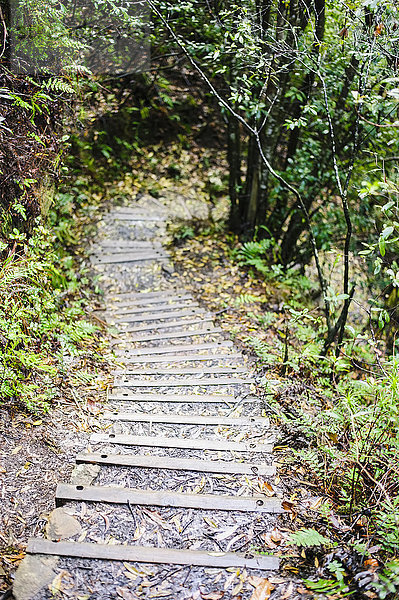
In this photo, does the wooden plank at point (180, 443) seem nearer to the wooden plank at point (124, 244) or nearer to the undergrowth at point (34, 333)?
the undergrowth at point (34, 333)

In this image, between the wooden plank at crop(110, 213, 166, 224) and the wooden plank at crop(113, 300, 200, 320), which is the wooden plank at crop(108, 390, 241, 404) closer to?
the wooden plank at crop(113, 300, 200, 320)

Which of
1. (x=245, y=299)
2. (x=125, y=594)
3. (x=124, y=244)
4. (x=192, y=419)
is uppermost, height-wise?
(x=124, y=244)

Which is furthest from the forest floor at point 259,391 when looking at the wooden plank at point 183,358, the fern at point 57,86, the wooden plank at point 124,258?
the fern at point 57,86

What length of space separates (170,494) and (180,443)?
58cm

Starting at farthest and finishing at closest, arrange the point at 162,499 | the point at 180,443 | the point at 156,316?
the point at 156,316, the point at 180,443, the point at 162,499

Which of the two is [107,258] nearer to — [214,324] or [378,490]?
[214,324]

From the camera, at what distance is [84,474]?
2.86 meters

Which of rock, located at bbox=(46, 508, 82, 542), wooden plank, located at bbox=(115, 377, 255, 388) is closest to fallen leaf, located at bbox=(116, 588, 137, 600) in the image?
rock, located at bbox=(46, 508, 82, 542)

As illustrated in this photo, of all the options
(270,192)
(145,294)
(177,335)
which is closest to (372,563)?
(177,335)

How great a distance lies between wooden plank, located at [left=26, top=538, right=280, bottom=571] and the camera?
2.21m

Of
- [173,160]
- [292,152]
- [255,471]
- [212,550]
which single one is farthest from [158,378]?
[173,160]

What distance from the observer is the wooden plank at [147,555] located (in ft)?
7.26

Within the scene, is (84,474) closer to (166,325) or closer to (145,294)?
(166,325)

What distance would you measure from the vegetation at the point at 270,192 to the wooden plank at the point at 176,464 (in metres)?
0.34
